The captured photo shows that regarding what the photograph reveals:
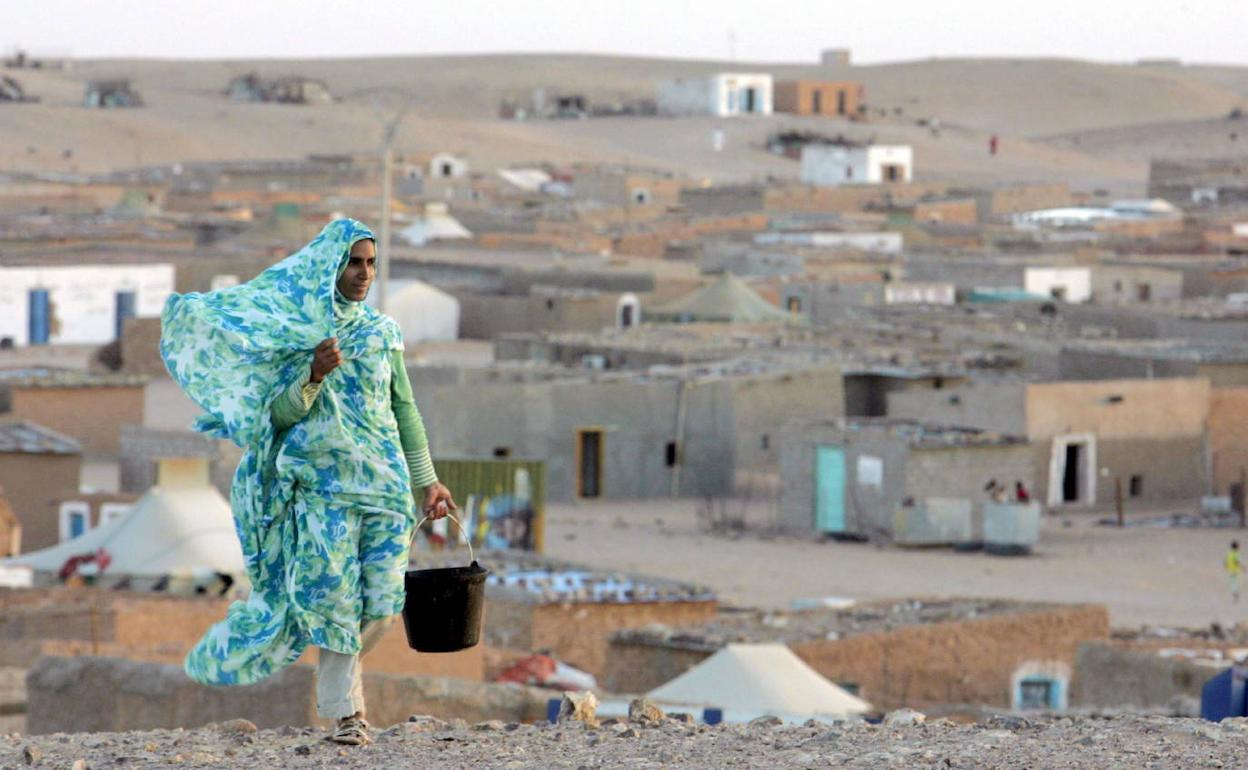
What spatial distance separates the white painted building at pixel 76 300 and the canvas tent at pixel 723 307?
6880mm

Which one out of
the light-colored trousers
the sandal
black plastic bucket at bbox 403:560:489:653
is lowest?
the sandal

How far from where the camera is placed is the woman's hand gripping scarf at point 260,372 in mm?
6000

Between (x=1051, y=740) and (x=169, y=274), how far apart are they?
1298 inches

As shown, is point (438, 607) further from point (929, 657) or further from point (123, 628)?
point (929, 657)

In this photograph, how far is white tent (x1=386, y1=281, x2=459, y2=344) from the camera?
36.9 meters

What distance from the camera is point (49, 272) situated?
37.1 m

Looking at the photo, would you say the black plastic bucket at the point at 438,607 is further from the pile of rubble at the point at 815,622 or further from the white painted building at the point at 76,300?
the white painted building at the point at 76,300

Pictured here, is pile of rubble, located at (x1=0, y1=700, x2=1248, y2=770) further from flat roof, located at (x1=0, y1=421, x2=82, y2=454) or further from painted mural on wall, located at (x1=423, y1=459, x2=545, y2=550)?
painted mural on wall, located at (x1=423, y1=459, x2=545, y2=550)

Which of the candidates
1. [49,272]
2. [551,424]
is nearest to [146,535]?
[551,424]

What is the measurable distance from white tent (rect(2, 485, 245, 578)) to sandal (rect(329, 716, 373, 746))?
8859 millimetres

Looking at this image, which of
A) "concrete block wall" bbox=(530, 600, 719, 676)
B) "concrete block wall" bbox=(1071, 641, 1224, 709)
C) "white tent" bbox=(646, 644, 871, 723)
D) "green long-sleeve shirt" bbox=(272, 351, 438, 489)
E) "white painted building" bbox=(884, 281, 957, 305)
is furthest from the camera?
"white painted building" bbox=(884, 281, 957, 305)

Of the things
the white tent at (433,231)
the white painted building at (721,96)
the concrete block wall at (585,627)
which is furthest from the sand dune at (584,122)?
the concrete block wall at (585,627)

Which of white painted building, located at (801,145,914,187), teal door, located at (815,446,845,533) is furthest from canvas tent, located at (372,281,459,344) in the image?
white painted building, located at (801,145,914,187)

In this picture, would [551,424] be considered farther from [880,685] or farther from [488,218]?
[488,218]
